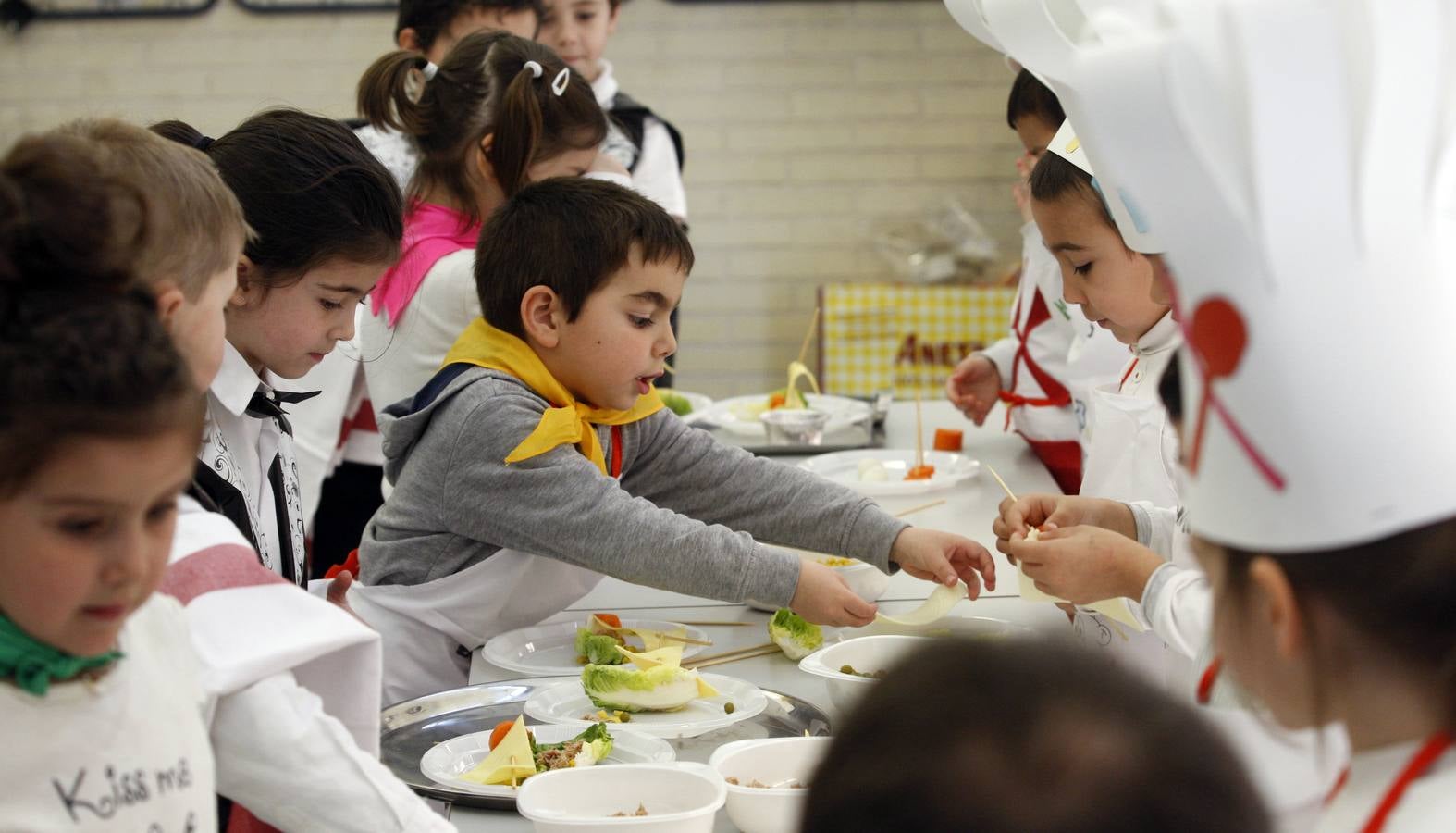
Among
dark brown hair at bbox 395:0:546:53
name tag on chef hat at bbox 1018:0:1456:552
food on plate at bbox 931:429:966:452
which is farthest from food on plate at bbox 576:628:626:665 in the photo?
dark brown hair at bbox 395:0:546:53

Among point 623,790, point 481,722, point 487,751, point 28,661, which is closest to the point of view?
point 28,661

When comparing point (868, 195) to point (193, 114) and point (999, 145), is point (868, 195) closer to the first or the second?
point (999, 145)

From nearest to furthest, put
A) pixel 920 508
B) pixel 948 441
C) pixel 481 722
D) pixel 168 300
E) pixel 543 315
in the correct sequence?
pixel 168 300 → pixel 481 722 → pixel 543 315 → pixel 920 508 → pixel 948 441

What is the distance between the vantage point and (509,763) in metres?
1.34

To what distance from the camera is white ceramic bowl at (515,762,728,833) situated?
1212 millimetres

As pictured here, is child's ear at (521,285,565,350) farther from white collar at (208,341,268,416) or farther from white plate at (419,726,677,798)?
white plate at (419,726,677,798)

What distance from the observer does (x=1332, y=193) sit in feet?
2.70

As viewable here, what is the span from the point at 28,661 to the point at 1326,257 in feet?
2.82

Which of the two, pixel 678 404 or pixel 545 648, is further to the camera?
pixel 678 404

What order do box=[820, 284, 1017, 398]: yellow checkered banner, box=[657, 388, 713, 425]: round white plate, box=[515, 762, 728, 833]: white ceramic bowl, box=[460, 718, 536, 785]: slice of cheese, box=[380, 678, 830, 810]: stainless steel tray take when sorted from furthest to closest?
1. box=[820, 284, 1017, 398]: yellow checkered banner
2. box=[657, 388, 713, 425]: round white plate
3. box=[380, 678, 830, 810]: stainless steel tray
4. box=[460, 718, 536, 785]: slice of cheese
5. box=[515, 762, 728, 833]: white ceramic bowl

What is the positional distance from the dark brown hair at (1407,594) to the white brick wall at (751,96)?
4668 millimetres

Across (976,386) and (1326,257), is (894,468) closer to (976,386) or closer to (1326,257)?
(976,386)

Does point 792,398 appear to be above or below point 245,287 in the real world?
below

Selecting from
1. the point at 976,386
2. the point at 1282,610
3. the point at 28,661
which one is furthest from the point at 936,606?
the point at 976,386
